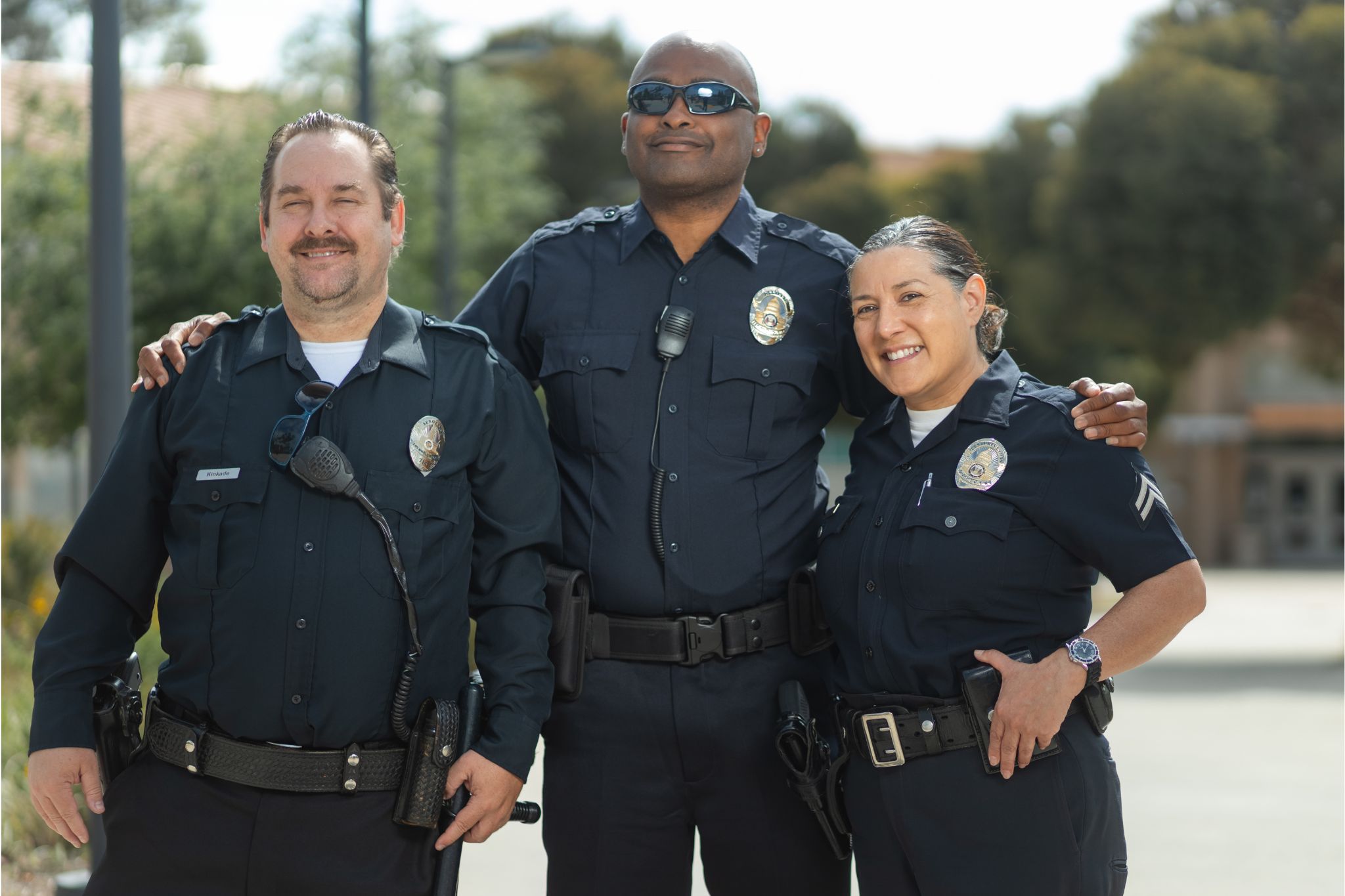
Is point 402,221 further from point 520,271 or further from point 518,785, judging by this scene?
point 518,785

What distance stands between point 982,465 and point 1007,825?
74 cm

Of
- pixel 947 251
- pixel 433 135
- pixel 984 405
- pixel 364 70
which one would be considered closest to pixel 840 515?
pixel 984 405

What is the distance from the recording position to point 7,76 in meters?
16.9

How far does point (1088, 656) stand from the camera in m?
3.02

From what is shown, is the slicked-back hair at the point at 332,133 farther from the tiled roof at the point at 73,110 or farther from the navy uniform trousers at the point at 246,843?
the tiled roof at the point at 73,110

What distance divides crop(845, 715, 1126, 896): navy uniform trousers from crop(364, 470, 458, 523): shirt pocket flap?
3.53 ft

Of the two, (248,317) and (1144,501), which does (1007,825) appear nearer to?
(1144,501)

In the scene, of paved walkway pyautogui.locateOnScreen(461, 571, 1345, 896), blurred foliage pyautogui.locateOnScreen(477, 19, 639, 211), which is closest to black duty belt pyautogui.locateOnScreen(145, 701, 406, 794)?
paved walkway pyautogui.locateOnScreen(461, 571, 1345, 896)

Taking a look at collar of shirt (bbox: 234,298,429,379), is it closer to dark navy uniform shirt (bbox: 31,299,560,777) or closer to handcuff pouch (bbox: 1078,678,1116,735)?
dark navy uniform shirt (bbox: 31,299,560,777)

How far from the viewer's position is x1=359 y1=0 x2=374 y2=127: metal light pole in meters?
11.9

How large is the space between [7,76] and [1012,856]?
16864mm

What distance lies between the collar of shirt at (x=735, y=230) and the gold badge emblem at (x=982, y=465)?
3.03ft

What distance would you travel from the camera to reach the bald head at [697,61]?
3.73m

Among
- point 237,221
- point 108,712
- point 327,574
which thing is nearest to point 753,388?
point 327,574
